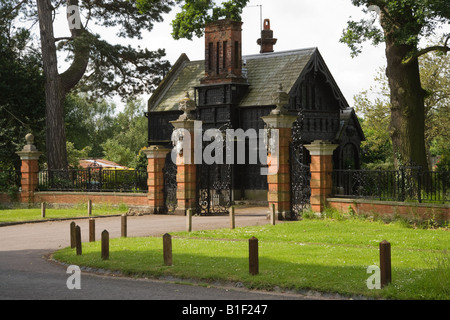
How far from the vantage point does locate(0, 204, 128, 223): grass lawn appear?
84.3 ft

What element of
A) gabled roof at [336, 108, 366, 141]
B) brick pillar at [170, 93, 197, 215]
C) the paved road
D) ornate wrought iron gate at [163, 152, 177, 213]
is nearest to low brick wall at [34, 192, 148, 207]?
ornate wrought iron gate at [163, 152, 177, 213]

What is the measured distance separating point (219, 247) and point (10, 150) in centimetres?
2357

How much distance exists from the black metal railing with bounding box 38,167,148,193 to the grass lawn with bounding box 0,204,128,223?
0.84 metres

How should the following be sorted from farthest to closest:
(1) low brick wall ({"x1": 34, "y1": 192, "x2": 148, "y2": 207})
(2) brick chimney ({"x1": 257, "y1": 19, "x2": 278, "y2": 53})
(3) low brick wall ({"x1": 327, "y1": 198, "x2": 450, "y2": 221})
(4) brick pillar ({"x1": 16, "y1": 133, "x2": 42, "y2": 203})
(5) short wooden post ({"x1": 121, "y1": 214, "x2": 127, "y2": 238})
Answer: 1. (2) brick chimney ({"x1": 257, "y1": 19, "x2": 278, "y2": 53})
2. (4) brick pillar ({"x1": 16, "y1": 133, "x2": 42, "y2": 203})
3. (1) low brick wall ({"x1": 34, "y1": 192, "x2": 148, "y2": 207})
4. (3) low brick wall ({"x1": 327, "y1": 198, "x2": 450, "y2": 221})
5. (5) short wooden post ({"x1": 121, "y1": 214, "x2": 127, "y2": 238})

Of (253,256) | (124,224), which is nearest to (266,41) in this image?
(124,224)

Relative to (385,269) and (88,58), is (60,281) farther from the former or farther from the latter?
(88,58)

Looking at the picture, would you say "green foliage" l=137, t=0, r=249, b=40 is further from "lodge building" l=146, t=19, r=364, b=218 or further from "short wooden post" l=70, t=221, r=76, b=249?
"short wooden post" l=70, t=221, r=76, b=249

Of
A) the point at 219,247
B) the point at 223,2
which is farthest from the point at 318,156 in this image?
the point at 223,2

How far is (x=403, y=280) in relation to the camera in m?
10.7

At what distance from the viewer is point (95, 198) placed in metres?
29.7

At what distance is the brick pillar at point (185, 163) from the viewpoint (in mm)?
25625
